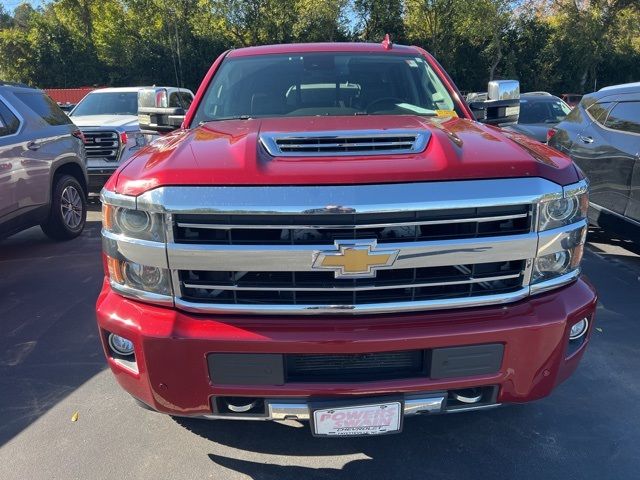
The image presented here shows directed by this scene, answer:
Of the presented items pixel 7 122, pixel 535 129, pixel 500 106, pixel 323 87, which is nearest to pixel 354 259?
pixel 323 87

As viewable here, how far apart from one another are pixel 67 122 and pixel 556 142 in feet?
19.6

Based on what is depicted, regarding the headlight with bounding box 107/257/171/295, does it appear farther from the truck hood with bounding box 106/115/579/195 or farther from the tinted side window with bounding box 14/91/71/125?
the tinted side window with bounding box 14/91/71/125

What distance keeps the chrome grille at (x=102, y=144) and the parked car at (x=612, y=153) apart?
6387 millimetres

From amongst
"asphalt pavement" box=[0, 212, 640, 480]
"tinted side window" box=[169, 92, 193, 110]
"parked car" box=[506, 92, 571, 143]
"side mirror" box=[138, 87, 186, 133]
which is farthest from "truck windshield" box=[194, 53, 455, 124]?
"parked car" box=[506, 92, 571, 143]

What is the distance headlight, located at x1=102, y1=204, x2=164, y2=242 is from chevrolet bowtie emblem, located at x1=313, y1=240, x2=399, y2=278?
2.10 feet

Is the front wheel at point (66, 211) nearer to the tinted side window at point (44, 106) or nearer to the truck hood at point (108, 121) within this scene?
the tinted side window at point (44, 106)

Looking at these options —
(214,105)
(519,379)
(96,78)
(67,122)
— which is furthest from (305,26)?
(519,379)

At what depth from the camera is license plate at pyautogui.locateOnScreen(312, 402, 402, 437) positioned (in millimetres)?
2207

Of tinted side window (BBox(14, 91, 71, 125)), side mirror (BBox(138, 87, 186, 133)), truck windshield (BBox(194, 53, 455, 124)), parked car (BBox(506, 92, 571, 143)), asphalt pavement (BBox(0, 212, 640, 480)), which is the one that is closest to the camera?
asphalt pavement (BBox(0, 212, 640, 480))

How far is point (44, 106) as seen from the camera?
651cm

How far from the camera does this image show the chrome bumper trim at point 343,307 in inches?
86.9

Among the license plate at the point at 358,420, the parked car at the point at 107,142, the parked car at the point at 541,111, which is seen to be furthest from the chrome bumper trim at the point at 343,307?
the parked car at the point at 541,111

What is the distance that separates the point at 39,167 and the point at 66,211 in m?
0.85

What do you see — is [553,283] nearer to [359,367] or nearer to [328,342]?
[359,367]
